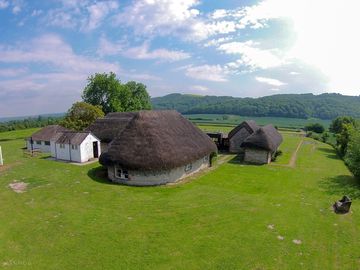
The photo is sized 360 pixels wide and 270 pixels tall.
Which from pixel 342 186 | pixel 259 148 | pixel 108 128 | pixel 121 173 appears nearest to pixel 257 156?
pixel 259 148

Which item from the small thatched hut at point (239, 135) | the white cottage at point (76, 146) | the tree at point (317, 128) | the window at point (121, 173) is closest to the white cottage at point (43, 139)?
the white cottage at point (76, 146)

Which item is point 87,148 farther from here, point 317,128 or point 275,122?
point 275,122

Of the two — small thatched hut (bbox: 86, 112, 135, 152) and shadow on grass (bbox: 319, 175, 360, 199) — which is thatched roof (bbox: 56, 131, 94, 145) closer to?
small thatched hut (bbox: 86, 112, 135, 152)

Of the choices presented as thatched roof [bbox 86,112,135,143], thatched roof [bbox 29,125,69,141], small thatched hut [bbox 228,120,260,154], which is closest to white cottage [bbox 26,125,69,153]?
thatched roof [bbox 29,125,69,141]

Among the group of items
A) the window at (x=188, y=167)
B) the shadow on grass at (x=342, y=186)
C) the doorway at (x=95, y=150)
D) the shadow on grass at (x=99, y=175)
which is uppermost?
the doorway at (x=95, y=150)

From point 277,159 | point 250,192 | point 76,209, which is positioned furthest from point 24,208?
point 277,159

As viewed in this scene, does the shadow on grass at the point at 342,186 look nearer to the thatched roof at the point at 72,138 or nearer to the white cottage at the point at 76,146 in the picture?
the white cottage at the point at 76,146
